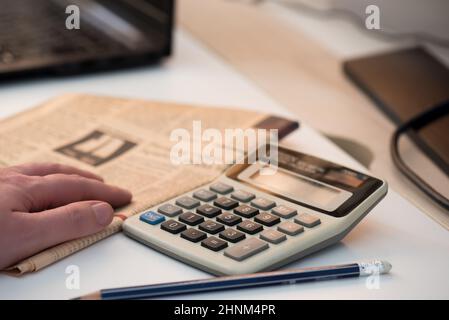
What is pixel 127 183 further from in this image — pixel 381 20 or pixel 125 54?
pixel 381 20

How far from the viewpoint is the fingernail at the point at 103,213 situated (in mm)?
557

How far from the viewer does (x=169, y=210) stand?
573mm

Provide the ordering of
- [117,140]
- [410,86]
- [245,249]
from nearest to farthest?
[245,249] → [117,140] → [410,86]

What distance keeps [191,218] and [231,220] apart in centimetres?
3

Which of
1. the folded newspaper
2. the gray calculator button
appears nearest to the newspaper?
the folded newspaper

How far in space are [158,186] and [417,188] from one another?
0.23m

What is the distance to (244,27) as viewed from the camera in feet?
3.58

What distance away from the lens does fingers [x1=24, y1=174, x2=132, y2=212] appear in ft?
1.86

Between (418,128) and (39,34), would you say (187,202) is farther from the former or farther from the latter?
(39,34)

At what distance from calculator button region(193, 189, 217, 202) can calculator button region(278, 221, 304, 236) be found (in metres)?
0.07

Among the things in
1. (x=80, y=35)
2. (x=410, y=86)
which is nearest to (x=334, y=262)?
(x=410, y=86)

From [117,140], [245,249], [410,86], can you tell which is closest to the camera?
[245,249]

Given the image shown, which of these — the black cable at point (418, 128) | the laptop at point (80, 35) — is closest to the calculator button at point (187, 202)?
the black cable at point (418, 128)
